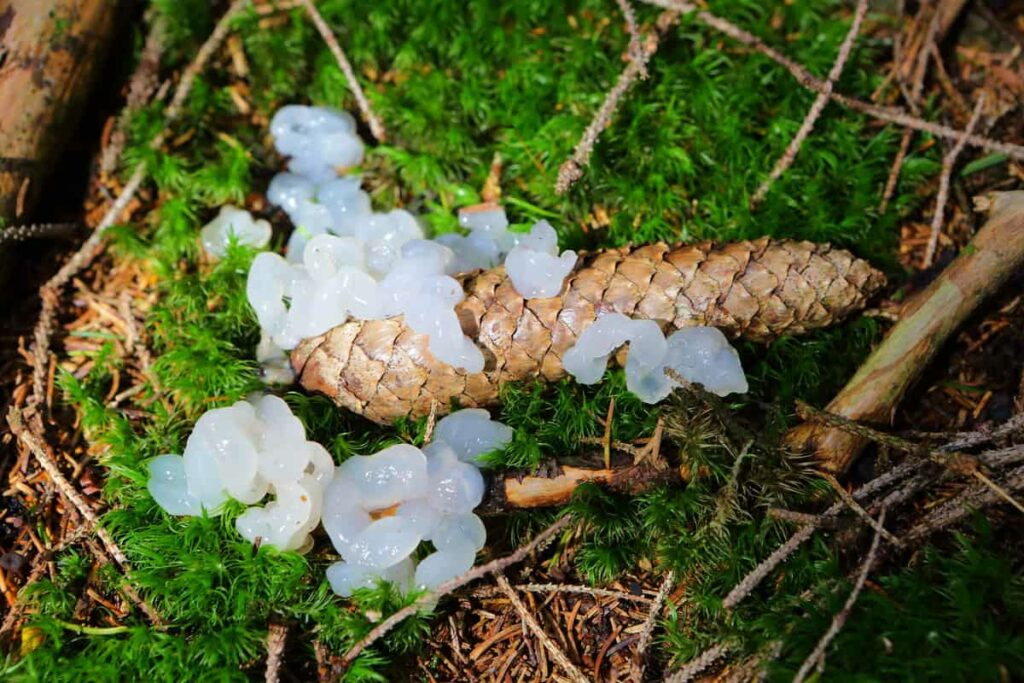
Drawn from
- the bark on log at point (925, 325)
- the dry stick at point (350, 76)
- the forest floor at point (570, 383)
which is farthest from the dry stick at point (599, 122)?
the bark on log at point (925, 325)

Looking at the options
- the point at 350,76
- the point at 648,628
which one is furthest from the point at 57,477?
the point at 648,628

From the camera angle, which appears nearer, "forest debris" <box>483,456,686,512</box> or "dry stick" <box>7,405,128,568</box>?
"forest debris" <box>483,456,686,512</box>

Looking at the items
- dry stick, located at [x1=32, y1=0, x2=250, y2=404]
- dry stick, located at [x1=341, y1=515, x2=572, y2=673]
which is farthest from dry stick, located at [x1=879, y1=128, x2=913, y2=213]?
dry stick, located at [x1=32, y1=0, x2=250, y2=404]

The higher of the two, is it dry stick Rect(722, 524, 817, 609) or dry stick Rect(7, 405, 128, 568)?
dry stick Rect(722, 524, 817, 609)

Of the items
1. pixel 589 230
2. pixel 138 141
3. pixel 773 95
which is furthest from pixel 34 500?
pixel 773 95

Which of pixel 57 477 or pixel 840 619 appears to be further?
pixel 57 477

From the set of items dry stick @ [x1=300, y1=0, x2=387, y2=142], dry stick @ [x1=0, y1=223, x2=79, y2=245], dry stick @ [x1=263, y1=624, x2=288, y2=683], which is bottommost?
dry stick @ [x1=263, y1=624, x2=288, y2=683]

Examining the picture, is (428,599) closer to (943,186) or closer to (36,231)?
(36,231)

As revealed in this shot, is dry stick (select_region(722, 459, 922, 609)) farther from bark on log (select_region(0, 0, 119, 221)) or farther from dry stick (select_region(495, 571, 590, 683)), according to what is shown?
bark on log (select_region(0, 0, 119, 221))

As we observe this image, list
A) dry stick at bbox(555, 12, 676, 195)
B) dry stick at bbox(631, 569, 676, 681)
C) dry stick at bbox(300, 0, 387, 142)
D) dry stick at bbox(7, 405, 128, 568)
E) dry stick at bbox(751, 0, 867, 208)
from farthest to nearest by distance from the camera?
dry stick at bbox(300, 0, 387, 142)
dry stick at bbox(751, 0, 867, 208)
dry stick at bbox(555, 12, 676, 195)
dry stick at bbox(7, 405, 128, 568)
dry stick at bbox(631, 569, 676, 681)
